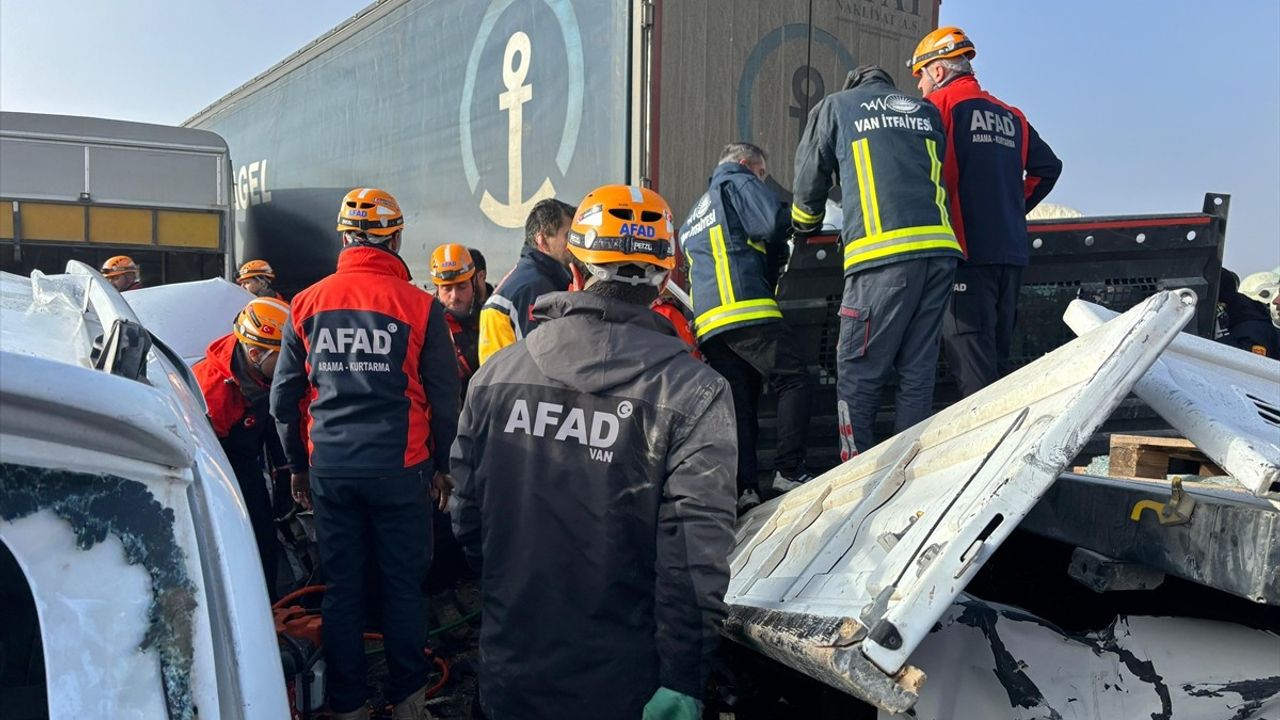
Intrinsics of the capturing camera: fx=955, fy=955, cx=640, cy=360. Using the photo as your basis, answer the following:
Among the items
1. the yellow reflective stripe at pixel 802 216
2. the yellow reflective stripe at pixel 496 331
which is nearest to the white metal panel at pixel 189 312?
the yellow reflective stripe at pixel 496 331

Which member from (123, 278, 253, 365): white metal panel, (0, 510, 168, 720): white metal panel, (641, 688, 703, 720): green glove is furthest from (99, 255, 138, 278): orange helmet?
(0, 510, 168, 720): white metal panel

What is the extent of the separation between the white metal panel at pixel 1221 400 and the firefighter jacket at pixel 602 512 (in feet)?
3.42

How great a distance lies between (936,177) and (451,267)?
2861 mm

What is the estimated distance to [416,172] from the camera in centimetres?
772

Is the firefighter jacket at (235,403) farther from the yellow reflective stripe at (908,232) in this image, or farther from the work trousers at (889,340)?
the yellow reflective stripe at (908,232)

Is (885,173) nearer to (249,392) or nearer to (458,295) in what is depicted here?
(458,295)

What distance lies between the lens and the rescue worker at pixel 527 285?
4250mm

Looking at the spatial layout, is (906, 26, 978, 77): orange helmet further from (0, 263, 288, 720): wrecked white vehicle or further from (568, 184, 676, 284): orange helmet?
(0, 263, 288, 720): wrecked white vehicle

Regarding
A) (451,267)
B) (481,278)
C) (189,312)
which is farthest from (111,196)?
(451,267)

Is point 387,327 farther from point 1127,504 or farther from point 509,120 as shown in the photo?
point 509,120

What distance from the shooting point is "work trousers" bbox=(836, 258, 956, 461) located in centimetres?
380

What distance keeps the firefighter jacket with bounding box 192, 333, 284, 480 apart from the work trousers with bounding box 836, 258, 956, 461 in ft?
8.70

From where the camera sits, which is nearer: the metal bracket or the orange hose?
the metal bracket

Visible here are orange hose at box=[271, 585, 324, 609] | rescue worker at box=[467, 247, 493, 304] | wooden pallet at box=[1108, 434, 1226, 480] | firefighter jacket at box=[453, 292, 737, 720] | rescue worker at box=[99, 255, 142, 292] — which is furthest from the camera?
rescue worker at box=[99, 255, 142, 292]
